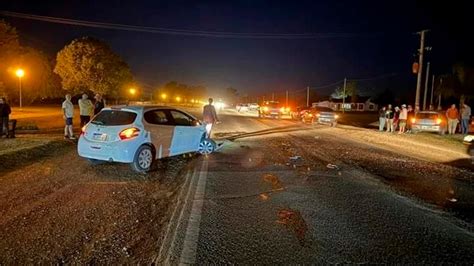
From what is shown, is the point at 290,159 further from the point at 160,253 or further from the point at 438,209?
the point at 160,253

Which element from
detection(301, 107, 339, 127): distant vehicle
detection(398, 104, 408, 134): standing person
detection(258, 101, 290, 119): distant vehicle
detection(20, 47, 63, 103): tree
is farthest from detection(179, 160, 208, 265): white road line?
detection(20, 47, 63, 103): tree

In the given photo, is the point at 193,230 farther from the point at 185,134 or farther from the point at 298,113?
the point at 298,113

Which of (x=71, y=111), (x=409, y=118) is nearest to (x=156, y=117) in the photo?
(x=71, y=111)

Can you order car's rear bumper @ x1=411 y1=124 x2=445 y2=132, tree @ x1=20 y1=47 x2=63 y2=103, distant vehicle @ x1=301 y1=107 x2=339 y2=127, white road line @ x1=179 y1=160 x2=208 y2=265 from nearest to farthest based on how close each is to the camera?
1. white road line @ x1=179 y1=160 x2=208 y2=265
2. car's rear bumper @ x1=411 y1=124 x2=445 y2=132
3. distant vehicle @ x1=301 y1=107 x2=339 y2=127
4. tree @ x1=20 y1=47 x2=63 y2=103

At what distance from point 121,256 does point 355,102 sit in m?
115

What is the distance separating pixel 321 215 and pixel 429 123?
20.4m

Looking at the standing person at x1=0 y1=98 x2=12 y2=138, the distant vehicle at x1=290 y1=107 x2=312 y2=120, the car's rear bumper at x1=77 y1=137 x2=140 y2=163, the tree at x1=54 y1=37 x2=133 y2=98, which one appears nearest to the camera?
the car's rear bumper at x1=77 y1=137 x2=140 y2=163

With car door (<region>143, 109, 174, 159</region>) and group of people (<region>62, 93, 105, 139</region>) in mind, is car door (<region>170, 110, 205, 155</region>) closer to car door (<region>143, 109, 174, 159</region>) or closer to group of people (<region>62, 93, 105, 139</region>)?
car door (<region>143, 109, 174, 159</region>)

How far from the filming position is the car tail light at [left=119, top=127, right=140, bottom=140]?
8.94 metres

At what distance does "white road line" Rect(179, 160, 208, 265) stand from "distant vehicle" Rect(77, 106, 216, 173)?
6.88ft

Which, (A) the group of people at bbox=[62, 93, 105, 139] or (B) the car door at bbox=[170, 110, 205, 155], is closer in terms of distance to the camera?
(B) the car door at bbox=[170, 110, 205, 155]

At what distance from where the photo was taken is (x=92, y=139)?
9289 mm

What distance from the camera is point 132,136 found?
9.01 metres

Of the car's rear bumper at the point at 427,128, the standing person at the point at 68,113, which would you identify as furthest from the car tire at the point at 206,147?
the car's rear bumper at the point at 427,128
